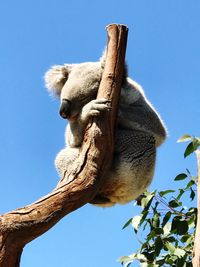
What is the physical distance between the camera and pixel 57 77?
4.16m

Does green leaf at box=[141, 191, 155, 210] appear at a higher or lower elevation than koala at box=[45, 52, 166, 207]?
lower

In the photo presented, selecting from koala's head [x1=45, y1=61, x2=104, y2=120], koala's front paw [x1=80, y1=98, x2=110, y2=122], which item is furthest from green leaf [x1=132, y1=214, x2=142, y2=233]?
koala's front paw [x1=80, y1=98, x2=110, y2=122]

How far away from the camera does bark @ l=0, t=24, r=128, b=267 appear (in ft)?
9.59

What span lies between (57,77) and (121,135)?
0.70 m

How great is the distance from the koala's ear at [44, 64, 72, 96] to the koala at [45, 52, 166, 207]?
69mm

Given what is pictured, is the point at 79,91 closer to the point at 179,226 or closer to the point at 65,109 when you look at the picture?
the point at 65,109

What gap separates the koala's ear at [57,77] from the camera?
416 centimetres

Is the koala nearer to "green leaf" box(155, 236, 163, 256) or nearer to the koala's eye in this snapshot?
the koala's eye

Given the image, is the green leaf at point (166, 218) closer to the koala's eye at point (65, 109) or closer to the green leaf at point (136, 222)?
the green leaf at point (136, 222)

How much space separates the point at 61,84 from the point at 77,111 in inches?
18.5

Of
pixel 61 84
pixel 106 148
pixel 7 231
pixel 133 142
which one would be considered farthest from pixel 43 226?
pixel 61 84

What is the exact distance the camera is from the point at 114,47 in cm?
350

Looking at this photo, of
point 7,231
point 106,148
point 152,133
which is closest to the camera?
point 7,231

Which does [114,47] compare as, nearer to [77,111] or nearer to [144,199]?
[77,111]
